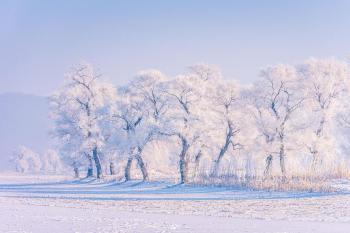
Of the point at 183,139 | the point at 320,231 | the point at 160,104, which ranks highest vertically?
the point at 160,104

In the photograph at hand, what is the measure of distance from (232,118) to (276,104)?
4.36m

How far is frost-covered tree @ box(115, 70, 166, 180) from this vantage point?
175 ft

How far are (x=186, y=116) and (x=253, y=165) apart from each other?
7792 mm

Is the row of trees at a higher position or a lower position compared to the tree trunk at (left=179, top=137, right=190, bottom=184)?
higher

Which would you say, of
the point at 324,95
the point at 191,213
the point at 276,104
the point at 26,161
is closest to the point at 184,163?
the point at 276,104

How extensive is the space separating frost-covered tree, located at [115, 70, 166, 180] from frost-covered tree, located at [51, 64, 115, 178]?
24.4 ft

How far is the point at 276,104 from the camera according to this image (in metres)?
55.8

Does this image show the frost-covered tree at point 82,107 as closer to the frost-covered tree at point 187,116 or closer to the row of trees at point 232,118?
the row of trees at point 232,118

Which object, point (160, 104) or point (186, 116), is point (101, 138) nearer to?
point (160, 104)

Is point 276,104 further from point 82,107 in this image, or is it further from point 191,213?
point 191,213

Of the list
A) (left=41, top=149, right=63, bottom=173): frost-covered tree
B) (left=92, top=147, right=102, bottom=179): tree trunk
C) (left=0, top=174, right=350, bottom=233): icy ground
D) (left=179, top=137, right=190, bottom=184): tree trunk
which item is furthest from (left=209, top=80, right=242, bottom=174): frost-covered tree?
(left=41, top=149, right=63, bottom=173): frost-covered tree

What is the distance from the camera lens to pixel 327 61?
5650cm

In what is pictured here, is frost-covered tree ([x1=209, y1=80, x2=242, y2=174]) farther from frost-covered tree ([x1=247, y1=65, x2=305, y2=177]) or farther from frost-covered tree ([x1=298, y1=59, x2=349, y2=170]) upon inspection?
frost-covered tree ([x1=298, y1=59, x2=349, y2=170])

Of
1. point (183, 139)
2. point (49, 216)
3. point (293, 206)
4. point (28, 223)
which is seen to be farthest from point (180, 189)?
point (28, 223)
